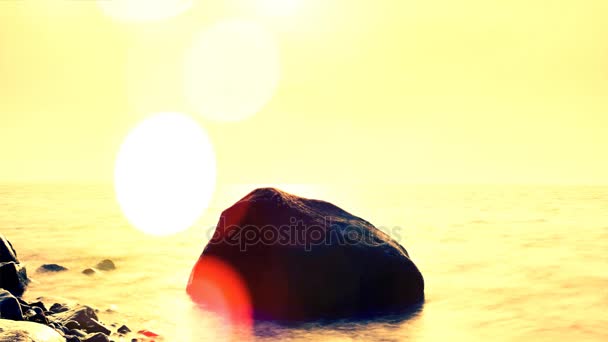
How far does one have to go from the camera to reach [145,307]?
8867 millimetres

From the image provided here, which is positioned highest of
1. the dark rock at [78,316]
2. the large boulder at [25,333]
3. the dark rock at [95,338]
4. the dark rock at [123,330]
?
the large boulder at [25,333]

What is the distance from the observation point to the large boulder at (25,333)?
507cm

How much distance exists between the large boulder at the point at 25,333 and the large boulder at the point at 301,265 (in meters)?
3.23

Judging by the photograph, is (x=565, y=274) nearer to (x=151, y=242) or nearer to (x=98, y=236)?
(x=151, y=242)

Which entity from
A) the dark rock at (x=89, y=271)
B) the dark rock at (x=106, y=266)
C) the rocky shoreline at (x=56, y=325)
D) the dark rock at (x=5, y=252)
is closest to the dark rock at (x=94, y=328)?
the rocky shoreline at (x=56, y=325)

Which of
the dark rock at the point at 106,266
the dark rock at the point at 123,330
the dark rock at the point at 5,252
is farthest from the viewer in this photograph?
the dark rock at the point at 106,266

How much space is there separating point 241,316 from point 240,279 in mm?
587

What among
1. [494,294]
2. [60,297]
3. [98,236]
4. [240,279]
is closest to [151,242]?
[98,236]

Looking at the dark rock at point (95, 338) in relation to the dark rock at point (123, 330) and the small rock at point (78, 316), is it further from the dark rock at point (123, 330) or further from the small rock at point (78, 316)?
the dark rock at point (123, 330)

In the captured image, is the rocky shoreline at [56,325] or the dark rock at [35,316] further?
the dark rock at [35,316]

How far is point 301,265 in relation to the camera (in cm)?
806

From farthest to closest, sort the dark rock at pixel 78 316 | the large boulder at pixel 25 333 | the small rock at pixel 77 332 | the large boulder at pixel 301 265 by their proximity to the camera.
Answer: the large boulder at pixel 301 265 < the dark rock at pixel 78 316 < the small rock at pixel 77 332 < the large boulder at pixel 25 333

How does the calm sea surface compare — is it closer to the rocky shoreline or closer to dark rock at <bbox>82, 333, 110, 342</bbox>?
the rocky shoreline

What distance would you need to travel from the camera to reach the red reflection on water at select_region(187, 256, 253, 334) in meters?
8.02
